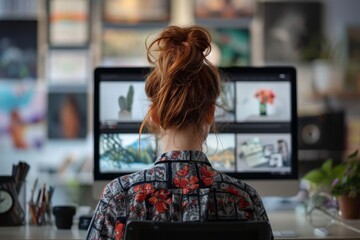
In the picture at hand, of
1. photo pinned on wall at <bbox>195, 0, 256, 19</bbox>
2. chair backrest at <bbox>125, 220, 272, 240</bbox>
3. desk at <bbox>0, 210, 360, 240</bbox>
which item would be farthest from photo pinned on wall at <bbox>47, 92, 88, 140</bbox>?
chair backrest at <bbox>125, 220, 272, 240</bbox>

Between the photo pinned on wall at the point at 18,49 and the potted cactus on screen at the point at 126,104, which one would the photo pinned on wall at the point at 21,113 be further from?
the potted cactus on screen at the point at 126,104

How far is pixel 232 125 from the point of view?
2.36 m

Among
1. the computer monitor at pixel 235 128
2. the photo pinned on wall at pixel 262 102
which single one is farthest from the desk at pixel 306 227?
the photo pinned on wall at pixel 262 102

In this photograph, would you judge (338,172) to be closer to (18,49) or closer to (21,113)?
(21,113)

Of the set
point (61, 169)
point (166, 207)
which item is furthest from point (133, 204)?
point (61, 169)

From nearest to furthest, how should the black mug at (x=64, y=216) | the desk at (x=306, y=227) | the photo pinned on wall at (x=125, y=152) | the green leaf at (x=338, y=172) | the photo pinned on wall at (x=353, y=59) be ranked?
the desk at (x=306, y=227), the black mug at (x=64, y=216), the photo pinned on wall at (x=125, y=152), the green leaf at (x=338, y=172), the photo pinned on wall at (x=353, y=59)

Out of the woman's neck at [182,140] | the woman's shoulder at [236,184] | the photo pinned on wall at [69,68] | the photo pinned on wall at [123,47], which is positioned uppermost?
the photo pinned on wall at [123,47]

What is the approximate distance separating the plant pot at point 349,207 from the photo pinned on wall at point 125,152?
0.64 metres

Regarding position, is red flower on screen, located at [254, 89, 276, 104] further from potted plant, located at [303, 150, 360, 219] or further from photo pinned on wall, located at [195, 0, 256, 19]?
photo pinned on wall, located at [195, 0, 256, 19]

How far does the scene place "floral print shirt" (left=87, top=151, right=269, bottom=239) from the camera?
1465 millimetres

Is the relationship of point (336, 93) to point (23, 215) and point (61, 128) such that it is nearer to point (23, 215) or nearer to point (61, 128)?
point (61, 128)

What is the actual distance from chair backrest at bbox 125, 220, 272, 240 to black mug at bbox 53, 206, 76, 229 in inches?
33.5

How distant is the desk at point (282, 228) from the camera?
6.60 feet

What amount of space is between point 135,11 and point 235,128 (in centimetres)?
354
